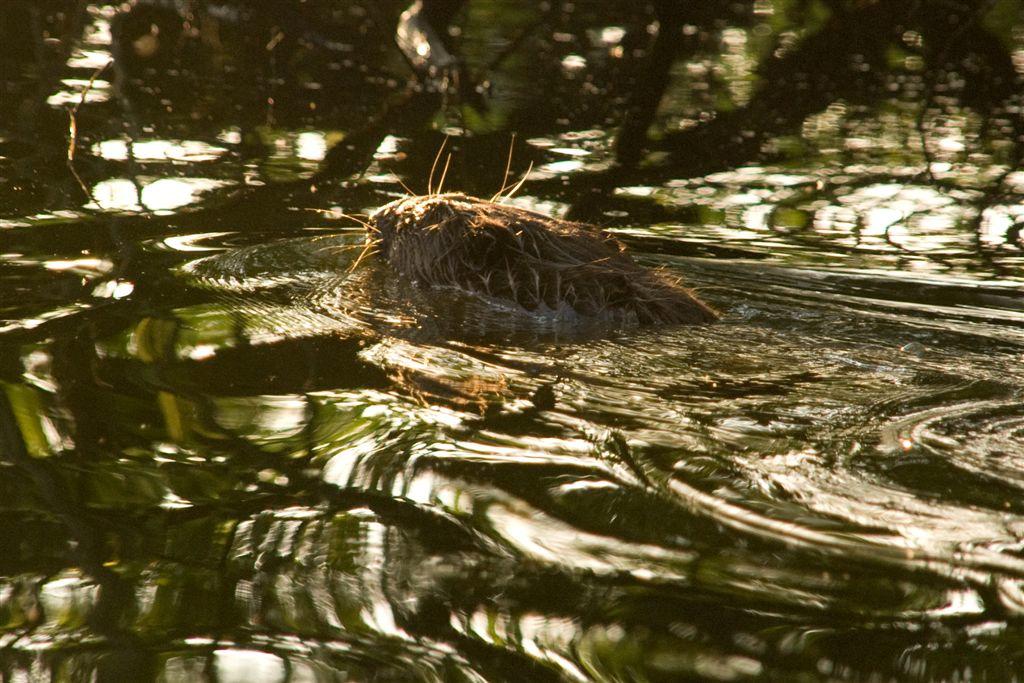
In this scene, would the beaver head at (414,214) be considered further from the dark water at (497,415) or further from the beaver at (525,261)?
the dark water at (497,415)

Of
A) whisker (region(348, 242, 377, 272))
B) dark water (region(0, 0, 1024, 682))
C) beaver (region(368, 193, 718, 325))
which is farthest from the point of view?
whisker (region(348, 242, 377, 272))

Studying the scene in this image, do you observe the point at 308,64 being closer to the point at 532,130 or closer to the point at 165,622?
the point at 532,130

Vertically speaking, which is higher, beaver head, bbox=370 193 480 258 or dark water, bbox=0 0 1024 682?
beaver head, bbox=370 193 480 258

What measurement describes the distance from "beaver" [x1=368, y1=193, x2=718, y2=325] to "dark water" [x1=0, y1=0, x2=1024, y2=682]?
0.15 m

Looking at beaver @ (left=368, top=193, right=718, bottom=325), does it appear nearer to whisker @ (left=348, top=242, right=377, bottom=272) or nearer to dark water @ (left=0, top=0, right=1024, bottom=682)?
whisker @ (left=348, top=242, right=377, bottom=272)

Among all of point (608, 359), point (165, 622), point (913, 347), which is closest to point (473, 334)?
point (608, 359)

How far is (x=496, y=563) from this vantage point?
8.91ft

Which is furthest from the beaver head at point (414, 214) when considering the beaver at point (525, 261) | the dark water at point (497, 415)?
the dark water at point (497, 415)

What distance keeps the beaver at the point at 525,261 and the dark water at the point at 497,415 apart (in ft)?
0.48

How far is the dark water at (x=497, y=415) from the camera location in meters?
2.48

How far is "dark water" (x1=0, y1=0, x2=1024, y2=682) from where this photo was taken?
248 cm

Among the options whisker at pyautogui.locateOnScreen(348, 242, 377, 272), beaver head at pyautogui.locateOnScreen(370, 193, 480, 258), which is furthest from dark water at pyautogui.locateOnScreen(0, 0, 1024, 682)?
beaver head at pyautogui.locateOnScreen(370, 193, 480, 258)

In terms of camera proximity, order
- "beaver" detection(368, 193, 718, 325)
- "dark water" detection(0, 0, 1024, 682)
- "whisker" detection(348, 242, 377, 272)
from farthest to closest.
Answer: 1. "whisker" detection(348, 242, 377, 272)
2. "beaver" detection(368, 193, 718, 325)
3. "dark water" detection(0, 0, 1024, 682)

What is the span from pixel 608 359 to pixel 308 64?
21.7ft
